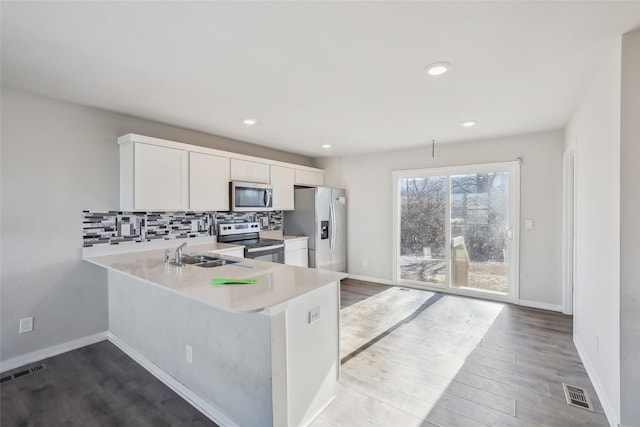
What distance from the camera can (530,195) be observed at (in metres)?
4.01

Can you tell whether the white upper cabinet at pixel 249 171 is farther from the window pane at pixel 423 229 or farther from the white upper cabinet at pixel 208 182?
the window pane at pixel 423 229

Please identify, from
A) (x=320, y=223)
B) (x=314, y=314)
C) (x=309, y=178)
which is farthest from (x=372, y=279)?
(x=314, y=314)

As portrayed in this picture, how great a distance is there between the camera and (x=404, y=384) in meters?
2.30

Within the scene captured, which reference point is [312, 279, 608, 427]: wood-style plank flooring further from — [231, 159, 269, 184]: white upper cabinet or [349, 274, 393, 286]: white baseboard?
[231, 159, 269, 184]: white upper cabinet

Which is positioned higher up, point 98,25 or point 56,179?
point 98,25

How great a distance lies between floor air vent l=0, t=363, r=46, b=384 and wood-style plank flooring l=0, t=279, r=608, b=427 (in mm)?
59

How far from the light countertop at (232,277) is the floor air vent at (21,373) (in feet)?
3.12

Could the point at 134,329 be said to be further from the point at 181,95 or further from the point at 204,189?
the point at 181,95

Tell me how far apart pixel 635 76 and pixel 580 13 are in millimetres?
542

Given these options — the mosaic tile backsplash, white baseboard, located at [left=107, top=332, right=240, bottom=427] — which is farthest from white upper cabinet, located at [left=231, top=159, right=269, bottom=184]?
white baseboard, located at [left=107, top=332, right=240, bottom=427]

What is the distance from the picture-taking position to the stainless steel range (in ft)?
12.8

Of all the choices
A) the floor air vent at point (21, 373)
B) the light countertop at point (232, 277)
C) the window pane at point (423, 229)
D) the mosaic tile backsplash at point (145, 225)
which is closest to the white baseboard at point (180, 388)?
A: the floor air vent at point (21, 373)

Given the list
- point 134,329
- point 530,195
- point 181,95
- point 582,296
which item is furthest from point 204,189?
point 530,195

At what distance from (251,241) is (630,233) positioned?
385 cm
